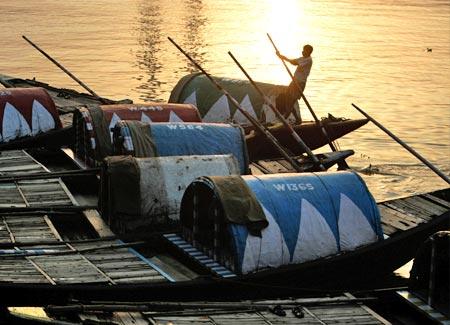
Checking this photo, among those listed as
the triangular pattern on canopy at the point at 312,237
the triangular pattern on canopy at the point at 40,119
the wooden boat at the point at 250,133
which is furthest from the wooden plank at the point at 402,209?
the triangular pattern on canopy at the point at 40,119

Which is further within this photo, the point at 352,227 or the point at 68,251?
the point at 352,227

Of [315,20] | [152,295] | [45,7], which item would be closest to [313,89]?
[152,295]

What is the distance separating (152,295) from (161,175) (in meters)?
3.89

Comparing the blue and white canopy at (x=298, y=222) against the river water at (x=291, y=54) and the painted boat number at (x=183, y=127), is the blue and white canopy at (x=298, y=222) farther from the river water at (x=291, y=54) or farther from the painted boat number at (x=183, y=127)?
the river water at (x=291, y=54)

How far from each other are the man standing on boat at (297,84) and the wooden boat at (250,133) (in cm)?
78

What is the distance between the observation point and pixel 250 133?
27.6 metres

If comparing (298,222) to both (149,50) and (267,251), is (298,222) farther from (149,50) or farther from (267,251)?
(149,50)

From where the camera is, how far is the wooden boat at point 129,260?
48.9 ft

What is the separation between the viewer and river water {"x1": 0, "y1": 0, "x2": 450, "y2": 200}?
38.0 metres

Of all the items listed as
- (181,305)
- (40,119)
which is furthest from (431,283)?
(40,119)

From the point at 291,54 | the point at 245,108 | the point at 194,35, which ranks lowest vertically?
the point at 194,35

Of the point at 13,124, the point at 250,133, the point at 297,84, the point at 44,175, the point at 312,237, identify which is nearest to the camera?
the point at 312,237

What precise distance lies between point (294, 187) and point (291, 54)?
1903 inches

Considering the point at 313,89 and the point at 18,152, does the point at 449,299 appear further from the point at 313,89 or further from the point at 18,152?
the point at 313,89
